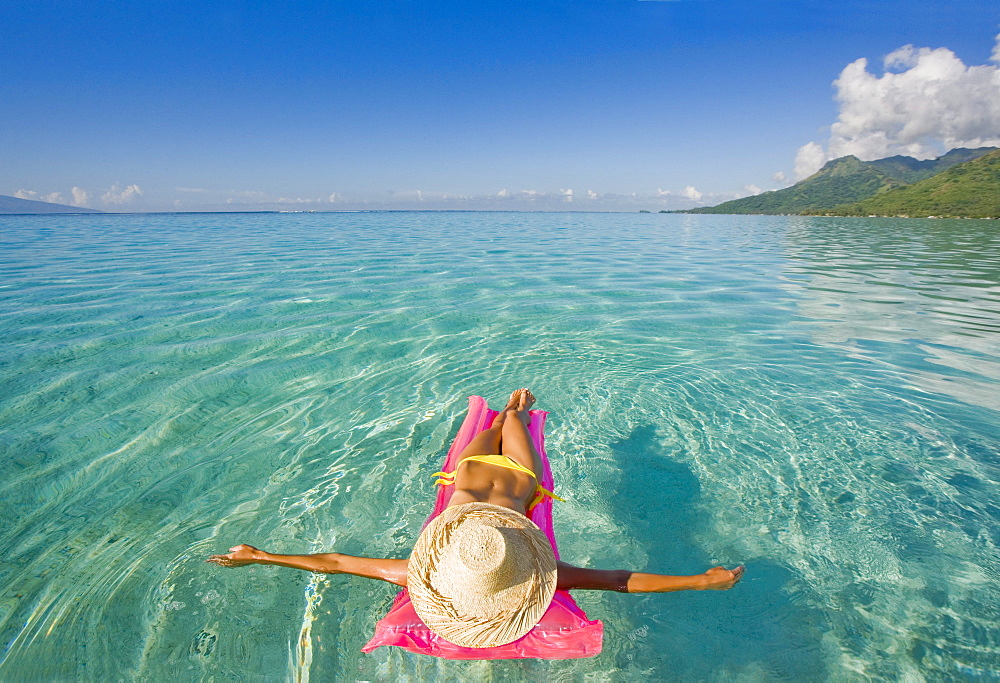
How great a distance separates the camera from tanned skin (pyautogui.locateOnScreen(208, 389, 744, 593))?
260cm

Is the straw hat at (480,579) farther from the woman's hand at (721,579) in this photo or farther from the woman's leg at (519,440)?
the woman's leg at (519,440)

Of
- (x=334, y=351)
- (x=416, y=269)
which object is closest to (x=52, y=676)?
(x=334, y=351)

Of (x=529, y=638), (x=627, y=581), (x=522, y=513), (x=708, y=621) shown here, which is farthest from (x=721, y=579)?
(x=522, y=513)

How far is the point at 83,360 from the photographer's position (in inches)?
275

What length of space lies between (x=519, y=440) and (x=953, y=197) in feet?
453

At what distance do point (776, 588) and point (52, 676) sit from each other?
16.0ft

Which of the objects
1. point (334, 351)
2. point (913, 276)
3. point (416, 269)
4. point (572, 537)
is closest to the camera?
point (572, 537)

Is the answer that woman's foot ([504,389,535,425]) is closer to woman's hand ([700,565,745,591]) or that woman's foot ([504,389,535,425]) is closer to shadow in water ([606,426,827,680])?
shadow in water ([606,426,827,680])

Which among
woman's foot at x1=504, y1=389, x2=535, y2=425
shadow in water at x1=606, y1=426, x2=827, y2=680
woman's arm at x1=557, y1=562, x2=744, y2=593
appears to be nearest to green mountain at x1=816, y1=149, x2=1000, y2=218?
woman's foot at x1=504, y1=389, x2=535, y2=425

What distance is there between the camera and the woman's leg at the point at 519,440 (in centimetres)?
377

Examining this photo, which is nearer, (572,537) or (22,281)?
(572,537)

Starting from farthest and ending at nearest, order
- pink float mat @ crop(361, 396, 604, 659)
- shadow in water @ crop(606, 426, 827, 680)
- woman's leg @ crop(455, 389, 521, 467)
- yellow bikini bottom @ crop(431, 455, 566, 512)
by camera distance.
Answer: woman's leg @ crop(455, 389, 521, 467)
yellow bikini bottom @ crop(431, 455, 566, 512)
shadow in water @ crop(606, 426, 827, 680)
pink float mat @ crop(361, 396, 604, 659)

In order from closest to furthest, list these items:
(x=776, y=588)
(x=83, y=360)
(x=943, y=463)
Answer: (x=776, y=588) → (x=943, y=463) → (x=83, y=360)

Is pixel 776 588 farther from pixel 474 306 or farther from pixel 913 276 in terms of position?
pixel 913 276
